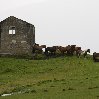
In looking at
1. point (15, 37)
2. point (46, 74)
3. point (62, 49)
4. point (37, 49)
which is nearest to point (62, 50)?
point (62, 49)

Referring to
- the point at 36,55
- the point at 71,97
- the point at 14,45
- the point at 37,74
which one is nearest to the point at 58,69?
the point at 37,74

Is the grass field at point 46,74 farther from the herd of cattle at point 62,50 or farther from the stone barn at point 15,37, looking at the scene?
the stone barn at point 15,37

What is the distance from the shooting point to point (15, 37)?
65.6m

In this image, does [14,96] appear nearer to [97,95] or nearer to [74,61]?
[97,95]

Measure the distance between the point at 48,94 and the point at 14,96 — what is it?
2.30m

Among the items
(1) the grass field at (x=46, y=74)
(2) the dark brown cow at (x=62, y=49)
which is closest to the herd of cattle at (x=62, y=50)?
(2) the dark brown cow at (x=62, y=49)

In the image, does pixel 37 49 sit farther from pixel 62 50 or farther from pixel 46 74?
pixel 46 74

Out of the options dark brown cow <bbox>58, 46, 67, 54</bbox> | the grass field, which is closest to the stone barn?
dark brown cow <bbox>58, 46, 67, 54</bbox>

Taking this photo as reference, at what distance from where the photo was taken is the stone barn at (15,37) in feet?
214

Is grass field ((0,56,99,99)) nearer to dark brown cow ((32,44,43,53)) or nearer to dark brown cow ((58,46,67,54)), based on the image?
dark brown cow ((58,46,67,54))

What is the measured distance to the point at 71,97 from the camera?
23.8 metres

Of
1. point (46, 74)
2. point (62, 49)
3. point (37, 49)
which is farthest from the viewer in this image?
point (37, 49)

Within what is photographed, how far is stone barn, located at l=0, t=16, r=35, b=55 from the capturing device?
214ft

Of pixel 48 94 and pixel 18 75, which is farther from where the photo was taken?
A: pixel 18 75
